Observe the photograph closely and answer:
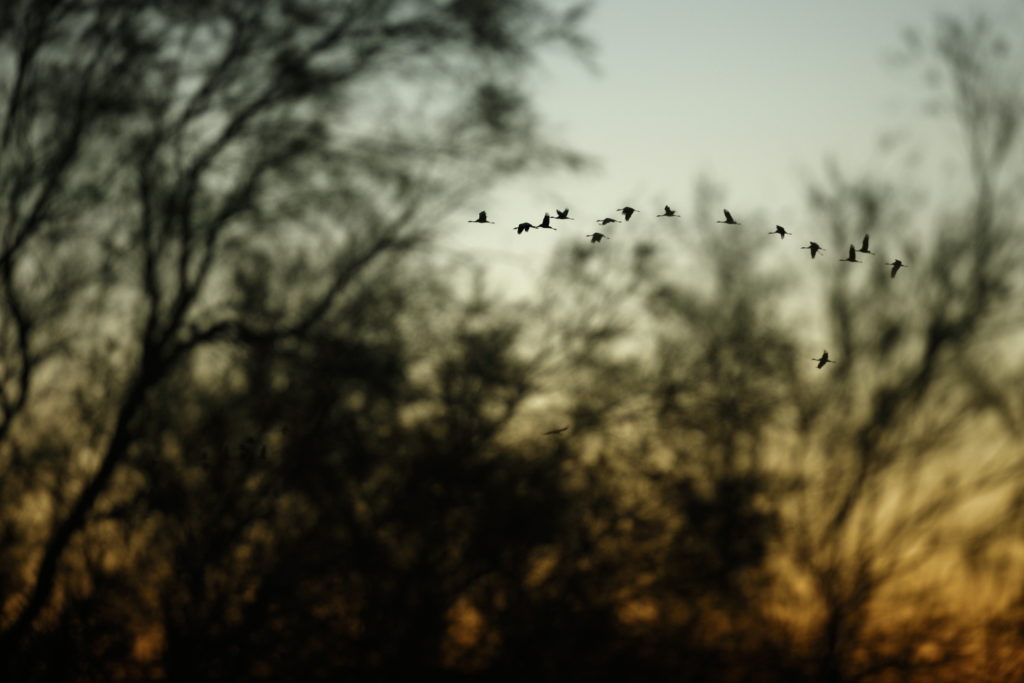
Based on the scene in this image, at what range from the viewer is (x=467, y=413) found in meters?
13.8

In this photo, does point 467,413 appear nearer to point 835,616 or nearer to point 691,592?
point 691,592

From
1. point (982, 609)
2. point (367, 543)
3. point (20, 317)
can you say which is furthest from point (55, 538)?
point (982, 609)

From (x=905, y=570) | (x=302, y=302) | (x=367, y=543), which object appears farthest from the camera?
(x=905, y=570)

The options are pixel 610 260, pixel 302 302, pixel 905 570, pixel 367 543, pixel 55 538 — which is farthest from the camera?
pixel 610 260

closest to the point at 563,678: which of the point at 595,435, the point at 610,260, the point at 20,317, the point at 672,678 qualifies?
the point at 672,678

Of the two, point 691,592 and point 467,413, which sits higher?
point 467,413

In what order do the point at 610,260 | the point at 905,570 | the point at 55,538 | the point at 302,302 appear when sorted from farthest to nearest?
the point at 610,260 < the point at 905,570 < the point at 302,302 < the point at 55,538

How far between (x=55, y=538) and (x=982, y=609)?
10.4m

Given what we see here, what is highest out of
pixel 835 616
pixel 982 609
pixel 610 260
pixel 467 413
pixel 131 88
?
pixel 131 88

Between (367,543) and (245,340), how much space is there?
13.7 ft

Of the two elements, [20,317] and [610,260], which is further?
[610,260]

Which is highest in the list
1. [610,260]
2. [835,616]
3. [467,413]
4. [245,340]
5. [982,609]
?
[245,340]

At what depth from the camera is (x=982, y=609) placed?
1288 centimetres

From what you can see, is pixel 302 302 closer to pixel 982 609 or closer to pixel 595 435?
pixel 595 435
